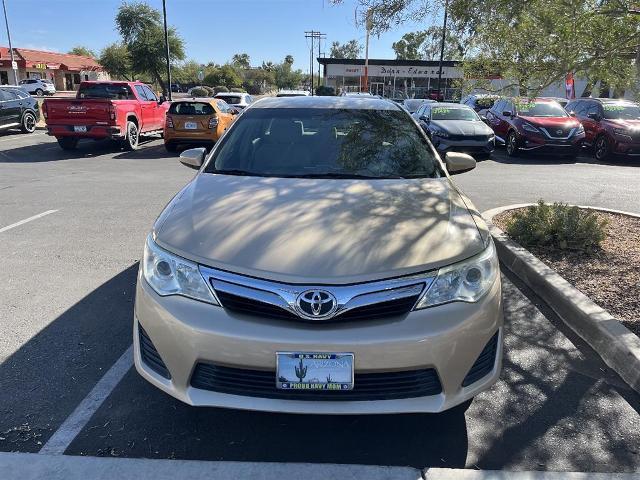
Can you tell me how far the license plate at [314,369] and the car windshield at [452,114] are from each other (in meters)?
13.5

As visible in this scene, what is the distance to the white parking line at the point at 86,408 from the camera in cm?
259

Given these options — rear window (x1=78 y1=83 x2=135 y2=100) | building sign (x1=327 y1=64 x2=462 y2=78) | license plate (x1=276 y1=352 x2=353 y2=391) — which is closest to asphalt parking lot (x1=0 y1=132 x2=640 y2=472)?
license plate (x1=276 y1=352 x2=353 y2=391)

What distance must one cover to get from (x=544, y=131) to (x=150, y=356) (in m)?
13.8

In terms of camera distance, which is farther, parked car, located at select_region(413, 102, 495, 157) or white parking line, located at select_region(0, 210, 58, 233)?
parked car, located at select_region(413, 102, 495, 157)

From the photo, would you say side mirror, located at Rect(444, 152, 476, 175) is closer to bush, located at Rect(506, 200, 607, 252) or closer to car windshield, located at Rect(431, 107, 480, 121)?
bush, located at Rect(506, 200, 607, 252)

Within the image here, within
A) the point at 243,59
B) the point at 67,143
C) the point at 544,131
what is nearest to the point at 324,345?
the point at 544,131

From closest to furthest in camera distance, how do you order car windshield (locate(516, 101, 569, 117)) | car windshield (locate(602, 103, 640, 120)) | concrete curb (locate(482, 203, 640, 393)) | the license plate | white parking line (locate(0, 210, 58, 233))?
the license plate, concrete curb (locate(482, 203, 640, 393)), white parking line (locate(0, 210, 58, 233)), car windshield (locate(602, 103, 640, 120)), car windshield (locate(516, 101, 569, 117))

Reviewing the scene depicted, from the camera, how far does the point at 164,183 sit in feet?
32.1

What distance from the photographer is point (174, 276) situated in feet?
8.39

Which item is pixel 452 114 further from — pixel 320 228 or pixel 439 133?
pixel 320 228

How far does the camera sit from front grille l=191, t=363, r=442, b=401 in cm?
235

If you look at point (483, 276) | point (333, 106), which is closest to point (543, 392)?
point (483, 276)

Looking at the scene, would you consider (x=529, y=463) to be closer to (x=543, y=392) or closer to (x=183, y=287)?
(x=543, y=392)

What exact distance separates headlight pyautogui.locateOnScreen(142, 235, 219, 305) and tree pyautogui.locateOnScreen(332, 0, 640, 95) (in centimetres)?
370
